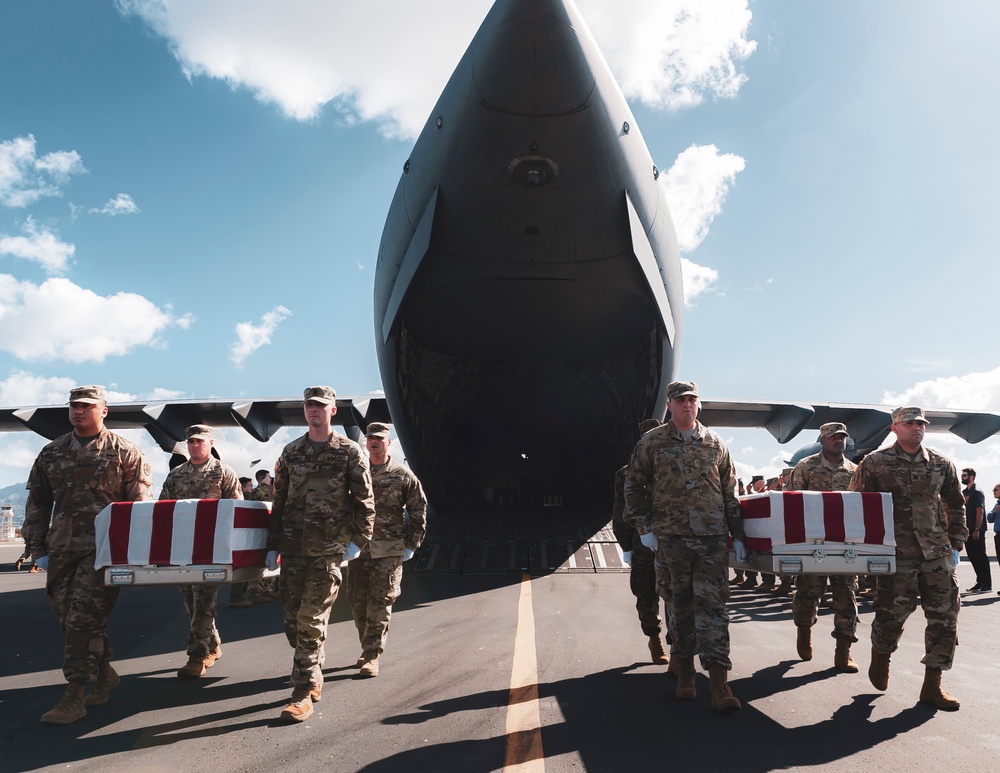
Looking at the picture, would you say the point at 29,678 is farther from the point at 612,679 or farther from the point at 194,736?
the point at 612,679

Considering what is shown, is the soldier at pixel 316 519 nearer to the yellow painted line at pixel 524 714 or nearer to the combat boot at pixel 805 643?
the yellow painted line at pixel 524 714

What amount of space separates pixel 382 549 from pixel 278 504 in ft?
3.69

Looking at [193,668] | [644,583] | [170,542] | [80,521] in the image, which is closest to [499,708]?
[644,583]

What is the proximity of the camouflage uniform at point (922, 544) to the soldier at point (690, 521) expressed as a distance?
112 centimetres

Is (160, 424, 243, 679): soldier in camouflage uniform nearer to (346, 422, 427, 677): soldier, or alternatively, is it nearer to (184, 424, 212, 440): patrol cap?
(184, 424, 212, 440): patrol cap

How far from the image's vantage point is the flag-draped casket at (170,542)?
3875mm

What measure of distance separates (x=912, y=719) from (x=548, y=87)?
20.7 feet

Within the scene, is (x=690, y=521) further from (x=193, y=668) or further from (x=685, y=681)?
(x=193, y=668)

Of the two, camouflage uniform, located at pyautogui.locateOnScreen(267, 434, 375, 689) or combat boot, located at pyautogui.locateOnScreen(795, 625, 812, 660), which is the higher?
camouflage uniform, located at pyautogui.locateOnScreen(267, 434, 375, 689)

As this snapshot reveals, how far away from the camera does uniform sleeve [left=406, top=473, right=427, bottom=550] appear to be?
5305 millimetres

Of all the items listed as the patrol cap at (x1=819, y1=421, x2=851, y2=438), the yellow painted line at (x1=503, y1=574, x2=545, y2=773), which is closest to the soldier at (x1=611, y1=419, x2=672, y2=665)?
the yellow painted line at (x1=503, y1=574, x2=545, y2=773)

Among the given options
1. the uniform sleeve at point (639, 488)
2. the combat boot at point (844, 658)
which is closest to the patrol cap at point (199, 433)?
the uniform sleeve at point (639, 488)

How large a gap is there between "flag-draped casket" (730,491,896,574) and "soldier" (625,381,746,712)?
25 cm

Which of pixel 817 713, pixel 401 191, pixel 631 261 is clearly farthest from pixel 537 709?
pixel 401 191
